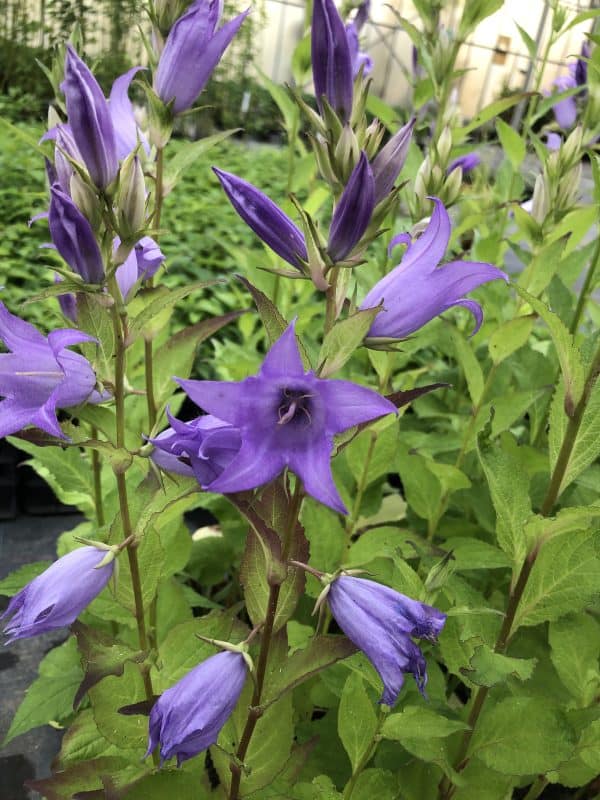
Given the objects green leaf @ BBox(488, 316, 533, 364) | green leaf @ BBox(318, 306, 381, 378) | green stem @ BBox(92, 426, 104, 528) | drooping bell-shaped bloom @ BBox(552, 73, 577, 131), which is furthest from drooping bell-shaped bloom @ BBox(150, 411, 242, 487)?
drooping bell-shaped bloom @ BBox(552, 73, 577, 131)

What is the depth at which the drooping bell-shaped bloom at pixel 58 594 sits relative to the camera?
0.79 meters

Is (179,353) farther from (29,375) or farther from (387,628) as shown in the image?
(387,628)

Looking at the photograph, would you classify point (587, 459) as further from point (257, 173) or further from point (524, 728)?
point (257, 173)

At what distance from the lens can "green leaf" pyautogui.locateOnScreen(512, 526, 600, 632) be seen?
0.99 meters

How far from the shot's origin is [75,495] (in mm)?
1499

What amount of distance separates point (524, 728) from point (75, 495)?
941 mm

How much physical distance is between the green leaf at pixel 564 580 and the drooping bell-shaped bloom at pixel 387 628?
0.31 m

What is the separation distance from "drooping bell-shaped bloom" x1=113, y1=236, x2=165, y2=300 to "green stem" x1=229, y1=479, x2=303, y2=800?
347mm

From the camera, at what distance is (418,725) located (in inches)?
38.0

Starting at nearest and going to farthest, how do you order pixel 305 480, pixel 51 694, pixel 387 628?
pixel 305 480 → pixel 387 628 → pixel 51 694

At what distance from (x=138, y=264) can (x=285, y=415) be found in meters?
0.44

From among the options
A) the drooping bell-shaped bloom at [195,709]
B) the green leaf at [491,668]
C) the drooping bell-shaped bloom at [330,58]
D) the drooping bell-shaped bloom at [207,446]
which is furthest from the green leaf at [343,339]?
the green leaf at [491,668]

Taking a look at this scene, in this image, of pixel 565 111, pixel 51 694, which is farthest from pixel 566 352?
pixel 565 111

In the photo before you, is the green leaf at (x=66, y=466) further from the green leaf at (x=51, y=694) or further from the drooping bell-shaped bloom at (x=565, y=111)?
the drooping bell-shaped bloom at (x=565, y=111)
